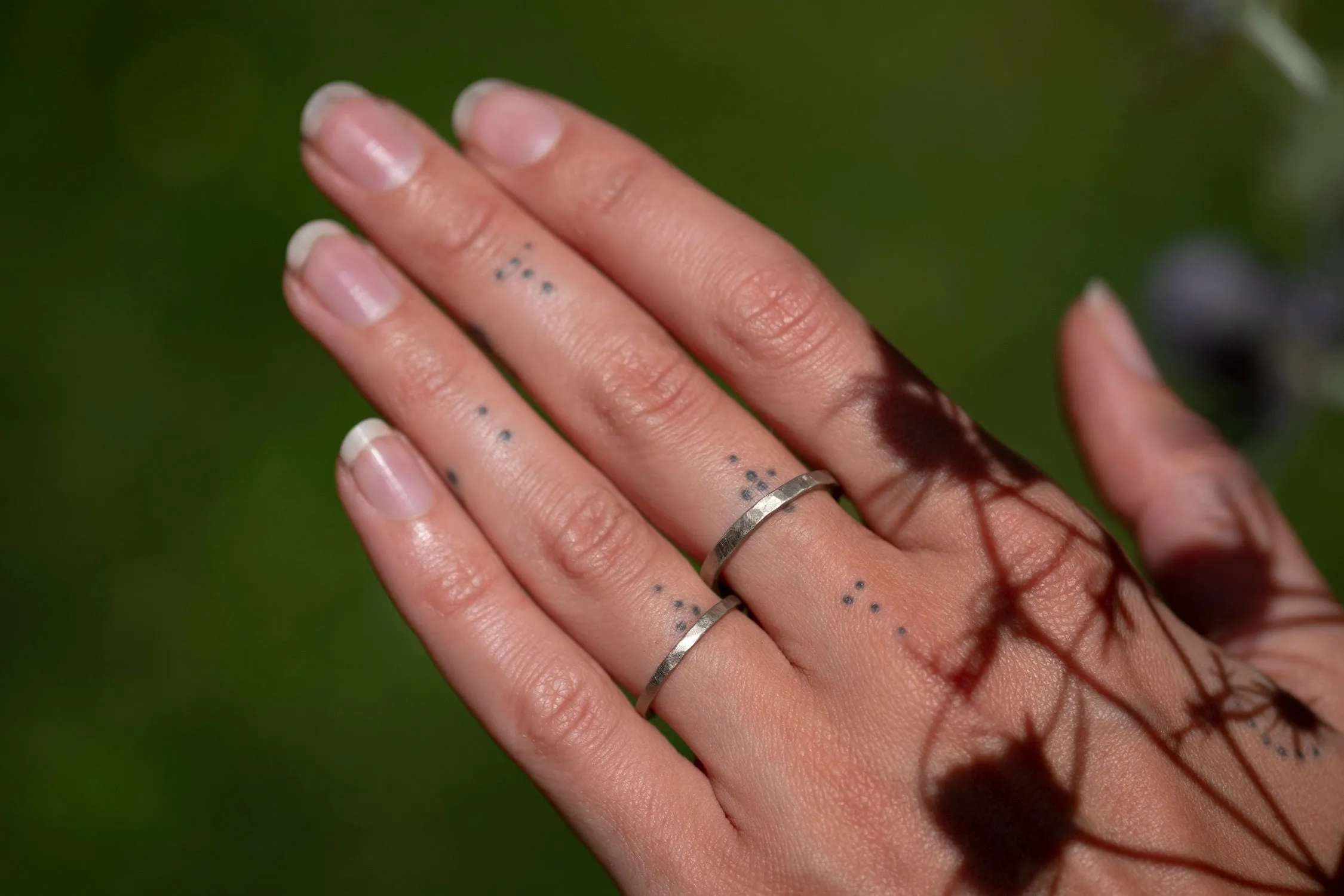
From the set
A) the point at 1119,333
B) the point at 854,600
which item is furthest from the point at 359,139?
the point at 1119,333

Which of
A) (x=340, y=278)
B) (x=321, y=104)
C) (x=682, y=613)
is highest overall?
(x=321, y=104)

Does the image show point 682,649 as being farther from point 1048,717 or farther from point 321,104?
point 321,104

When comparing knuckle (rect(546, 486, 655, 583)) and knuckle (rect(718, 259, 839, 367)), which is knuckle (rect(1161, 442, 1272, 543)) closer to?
knuckle (rect(718, 259, 839, 367))

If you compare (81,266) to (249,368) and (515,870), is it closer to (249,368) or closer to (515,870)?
(249,368)

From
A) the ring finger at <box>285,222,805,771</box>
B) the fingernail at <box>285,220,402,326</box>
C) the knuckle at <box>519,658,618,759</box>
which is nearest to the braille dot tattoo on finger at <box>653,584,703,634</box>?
the ring finger at <box>285,222,805,771</box>

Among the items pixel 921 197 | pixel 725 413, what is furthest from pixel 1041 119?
pixel 725 413
